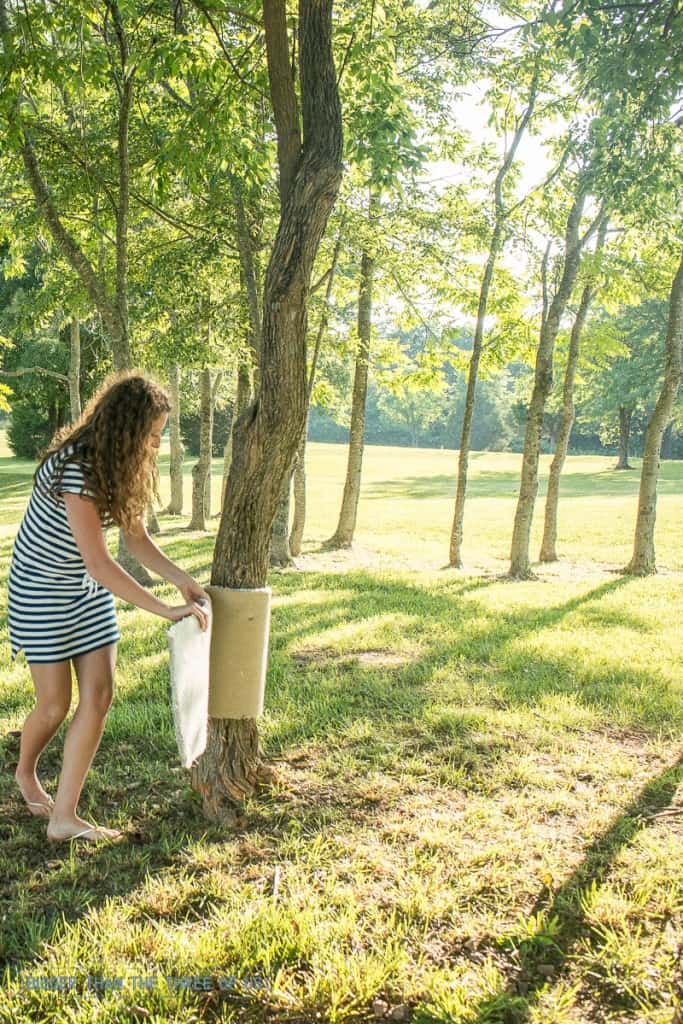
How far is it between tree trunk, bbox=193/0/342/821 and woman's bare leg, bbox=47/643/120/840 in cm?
58

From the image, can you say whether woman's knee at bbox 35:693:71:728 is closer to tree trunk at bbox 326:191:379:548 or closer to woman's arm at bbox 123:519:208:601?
woman's arm at bbox 123:519:208:601

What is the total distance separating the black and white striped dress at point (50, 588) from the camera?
300 cm

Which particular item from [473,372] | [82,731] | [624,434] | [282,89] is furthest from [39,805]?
[624,434]

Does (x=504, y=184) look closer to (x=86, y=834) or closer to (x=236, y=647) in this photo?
(x=236, y=647)

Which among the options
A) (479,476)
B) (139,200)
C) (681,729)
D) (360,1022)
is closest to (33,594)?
(360,1022)

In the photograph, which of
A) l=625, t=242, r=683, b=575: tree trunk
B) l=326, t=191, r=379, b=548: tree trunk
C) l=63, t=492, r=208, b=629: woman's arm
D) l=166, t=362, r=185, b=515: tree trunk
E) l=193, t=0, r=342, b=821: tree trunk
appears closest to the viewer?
l=63, t=492, r=208, b=629: woman's arm

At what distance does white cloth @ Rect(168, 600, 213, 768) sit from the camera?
293 cm

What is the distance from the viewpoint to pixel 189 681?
3000 mm

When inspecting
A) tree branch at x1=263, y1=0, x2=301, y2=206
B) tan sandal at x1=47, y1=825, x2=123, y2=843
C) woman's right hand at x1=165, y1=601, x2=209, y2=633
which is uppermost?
tree branch at x1=263, y1=0, x2=301, y2=206

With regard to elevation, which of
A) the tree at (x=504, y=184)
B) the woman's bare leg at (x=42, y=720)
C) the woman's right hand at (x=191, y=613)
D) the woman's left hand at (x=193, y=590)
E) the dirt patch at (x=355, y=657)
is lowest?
the dirt patch at (x=355, y=657)

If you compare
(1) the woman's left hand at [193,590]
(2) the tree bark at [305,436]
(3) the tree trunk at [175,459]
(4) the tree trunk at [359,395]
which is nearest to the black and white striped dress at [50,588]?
(1) the woman's left hand at [193,590]

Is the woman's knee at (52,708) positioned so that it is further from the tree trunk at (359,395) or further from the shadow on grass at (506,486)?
the shadow on grass at (506,486)

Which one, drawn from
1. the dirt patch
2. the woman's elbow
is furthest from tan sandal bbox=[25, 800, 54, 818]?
the dirt patch

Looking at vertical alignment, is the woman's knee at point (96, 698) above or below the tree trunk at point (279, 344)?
below
